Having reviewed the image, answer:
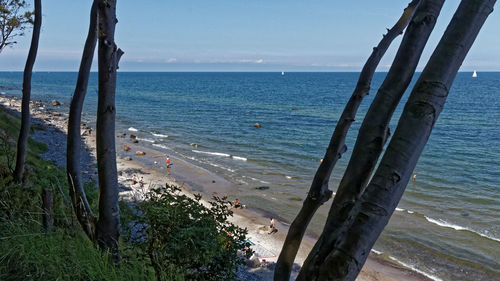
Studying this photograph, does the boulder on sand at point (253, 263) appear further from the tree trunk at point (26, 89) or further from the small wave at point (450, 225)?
the small wave at point (450, 225)

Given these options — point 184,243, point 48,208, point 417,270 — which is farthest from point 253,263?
point 184,243

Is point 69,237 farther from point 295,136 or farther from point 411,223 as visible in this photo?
point 295,136

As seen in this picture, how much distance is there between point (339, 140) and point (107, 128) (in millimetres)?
2419

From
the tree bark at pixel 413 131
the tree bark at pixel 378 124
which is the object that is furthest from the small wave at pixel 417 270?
the tree bark at pixel 413 131

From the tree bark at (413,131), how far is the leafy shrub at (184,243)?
2.15 m

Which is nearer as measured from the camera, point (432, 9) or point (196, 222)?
point (432, 9)

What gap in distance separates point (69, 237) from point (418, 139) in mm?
4076

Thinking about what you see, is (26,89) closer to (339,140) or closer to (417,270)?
(339,140)

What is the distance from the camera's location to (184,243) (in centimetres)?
397

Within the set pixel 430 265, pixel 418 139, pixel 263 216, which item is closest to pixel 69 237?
pixel 418 139

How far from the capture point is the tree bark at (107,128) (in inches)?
156

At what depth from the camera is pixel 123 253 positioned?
Answer: 14.9 feet

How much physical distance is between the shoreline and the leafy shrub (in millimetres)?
2408

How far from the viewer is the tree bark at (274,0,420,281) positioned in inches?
110
